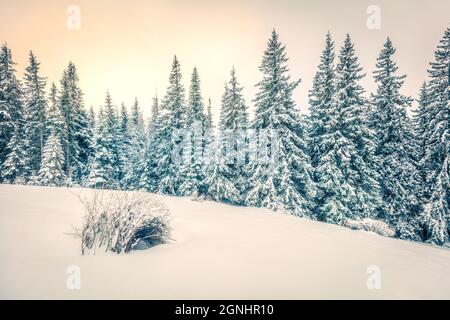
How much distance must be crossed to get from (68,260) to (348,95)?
22206mm

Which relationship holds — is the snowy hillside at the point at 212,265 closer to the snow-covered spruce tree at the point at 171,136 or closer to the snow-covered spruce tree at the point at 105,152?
the snow-covered spruce tree at the point at 171,136

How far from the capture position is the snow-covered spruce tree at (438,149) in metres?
18.6

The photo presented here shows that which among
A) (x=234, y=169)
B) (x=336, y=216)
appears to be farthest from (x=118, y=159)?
(x=336, y=216)

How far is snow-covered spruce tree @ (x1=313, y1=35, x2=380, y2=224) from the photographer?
19.6m

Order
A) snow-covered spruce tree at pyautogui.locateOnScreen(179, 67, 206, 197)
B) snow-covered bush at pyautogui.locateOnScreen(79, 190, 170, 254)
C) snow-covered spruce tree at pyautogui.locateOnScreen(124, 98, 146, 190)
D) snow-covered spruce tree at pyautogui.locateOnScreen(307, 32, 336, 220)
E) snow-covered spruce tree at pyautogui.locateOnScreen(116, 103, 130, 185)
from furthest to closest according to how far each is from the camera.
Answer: snow-covered spruce tree at pyautogui.locateOnScreen(116, 103, 130, 185) → snow-covered spruce tree at pyautogui.locateOnScreen(124, 98, 146, 190) → snow-covered spruce tree at pyautogui.locateOnScreen(179, 67, 206, 197) → snow-covered spruce tree at pyautogui.locateOnScreen(307, 32, 336, 220) → snow-covered bush at pyautogui.locateOnScreen(79, 190, 170, 254)

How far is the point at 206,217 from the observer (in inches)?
344

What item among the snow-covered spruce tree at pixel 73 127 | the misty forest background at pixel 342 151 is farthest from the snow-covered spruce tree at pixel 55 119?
the misty forest background at pixel 342 151

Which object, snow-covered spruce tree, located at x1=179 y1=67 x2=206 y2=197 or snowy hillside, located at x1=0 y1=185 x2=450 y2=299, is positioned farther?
snow-covered spruce tree, located at x1=179 y1=67 x2=206 y2=197

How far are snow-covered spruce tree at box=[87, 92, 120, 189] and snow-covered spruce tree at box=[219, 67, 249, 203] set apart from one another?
Result: 54.9ft

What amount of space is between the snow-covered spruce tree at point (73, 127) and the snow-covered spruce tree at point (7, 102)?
4.42m

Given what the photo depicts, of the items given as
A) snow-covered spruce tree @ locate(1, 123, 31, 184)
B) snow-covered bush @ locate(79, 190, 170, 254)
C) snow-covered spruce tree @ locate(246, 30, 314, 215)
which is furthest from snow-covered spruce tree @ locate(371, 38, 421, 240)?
snow-covered spruce tree @ locate(1, 123, 31, 184)

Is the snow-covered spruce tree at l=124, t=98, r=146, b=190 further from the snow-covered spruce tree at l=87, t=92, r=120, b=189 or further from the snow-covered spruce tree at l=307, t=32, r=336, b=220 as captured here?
the snow-covered spruce tree at l=307, t=32, r=336, b=220
